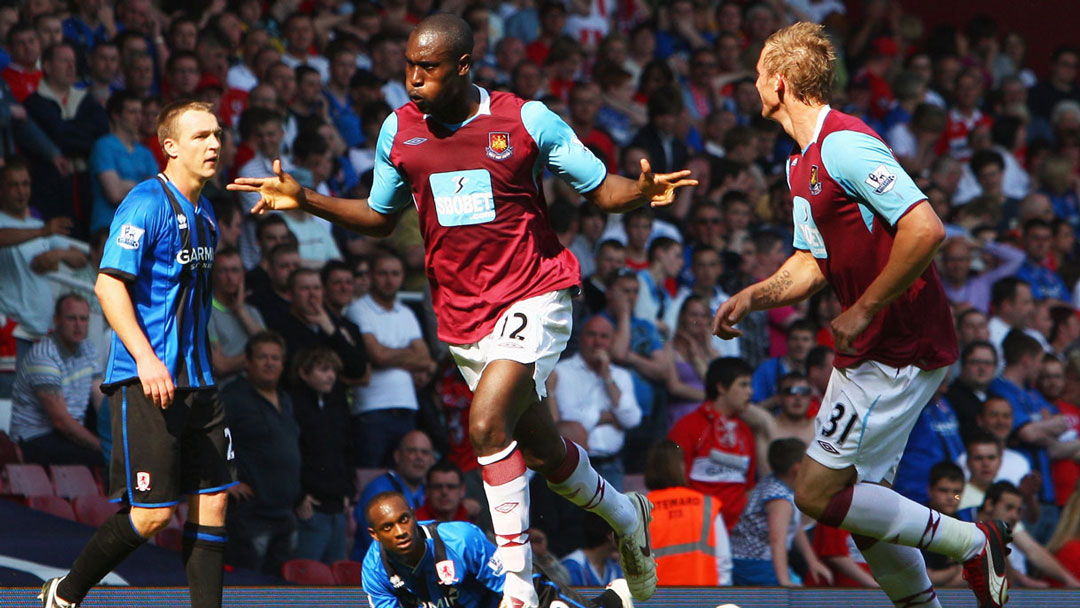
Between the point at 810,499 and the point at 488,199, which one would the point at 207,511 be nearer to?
the point at 488,199

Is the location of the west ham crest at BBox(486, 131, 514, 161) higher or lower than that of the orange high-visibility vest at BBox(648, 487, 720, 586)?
higher

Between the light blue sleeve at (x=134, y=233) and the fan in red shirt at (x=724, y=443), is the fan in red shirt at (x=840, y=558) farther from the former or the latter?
the light blue sleeve at (x=134, y=233)

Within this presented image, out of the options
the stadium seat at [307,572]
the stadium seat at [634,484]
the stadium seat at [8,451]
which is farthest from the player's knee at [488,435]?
the stadium seat at [634,484]

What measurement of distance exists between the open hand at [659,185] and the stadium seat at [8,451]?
482 cm

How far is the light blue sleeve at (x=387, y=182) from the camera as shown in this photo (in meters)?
5.44

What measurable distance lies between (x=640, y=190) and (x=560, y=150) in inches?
14.1

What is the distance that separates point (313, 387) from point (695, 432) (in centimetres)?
265

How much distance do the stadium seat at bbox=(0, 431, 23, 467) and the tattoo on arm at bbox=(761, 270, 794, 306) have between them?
4.97 meters

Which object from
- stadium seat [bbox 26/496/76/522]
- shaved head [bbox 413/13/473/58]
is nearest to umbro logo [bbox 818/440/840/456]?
shaved head [bbox 413/13/473/58]

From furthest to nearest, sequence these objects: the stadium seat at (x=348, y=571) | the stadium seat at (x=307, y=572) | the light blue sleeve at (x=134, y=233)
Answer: the stadium seat at (x=348, y=571) → the stadium seat at (x=307, y=572) → the light blue sleeve at (x=134, y=233)

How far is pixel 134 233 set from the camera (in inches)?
211

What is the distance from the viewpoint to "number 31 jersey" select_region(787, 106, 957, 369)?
4953 millimetres

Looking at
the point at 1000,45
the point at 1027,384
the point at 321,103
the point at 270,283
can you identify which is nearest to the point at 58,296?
the point at 270,283

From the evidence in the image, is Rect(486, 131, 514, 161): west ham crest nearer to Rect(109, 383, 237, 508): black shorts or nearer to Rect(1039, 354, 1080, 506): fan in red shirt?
Rect(109, 383, 237, 508): black shorts
